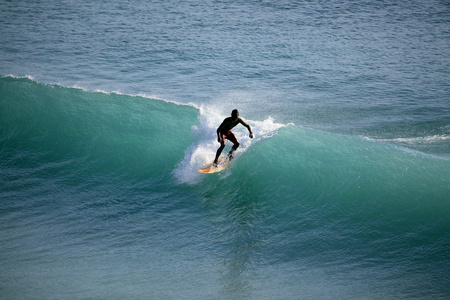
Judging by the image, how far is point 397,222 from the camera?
876 cm

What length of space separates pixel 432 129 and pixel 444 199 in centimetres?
539

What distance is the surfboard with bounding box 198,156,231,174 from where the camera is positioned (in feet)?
33.8

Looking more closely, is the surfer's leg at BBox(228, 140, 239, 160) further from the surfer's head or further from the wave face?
the surfer's head

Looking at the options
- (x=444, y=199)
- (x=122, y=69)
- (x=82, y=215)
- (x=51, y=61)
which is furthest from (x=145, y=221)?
(x=51, y=61)

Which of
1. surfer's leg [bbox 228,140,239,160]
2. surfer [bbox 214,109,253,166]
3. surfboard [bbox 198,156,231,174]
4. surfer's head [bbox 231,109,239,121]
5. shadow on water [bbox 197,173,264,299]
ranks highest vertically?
surfer's head [bbox 231,109,239,121]

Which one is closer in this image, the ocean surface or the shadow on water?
the shadow on water

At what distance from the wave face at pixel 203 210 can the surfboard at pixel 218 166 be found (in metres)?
0.22

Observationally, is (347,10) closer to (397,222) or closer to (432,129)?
(432,129)

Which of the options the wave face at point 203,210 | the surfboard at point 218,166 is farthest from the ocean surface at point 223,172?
the surfboard at point 218,166

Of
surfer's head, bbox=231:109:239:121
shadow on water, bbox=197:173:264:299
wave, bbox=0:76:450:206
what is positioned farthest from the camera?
wave, bbox=0:76:450:206

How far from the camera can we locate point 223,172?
35.0 ft

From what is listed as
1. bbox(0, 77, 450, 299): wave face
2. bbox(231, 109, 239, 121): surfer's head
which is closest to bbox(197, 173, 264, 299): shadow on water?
bbox(0, 77, 450, 299): wave face

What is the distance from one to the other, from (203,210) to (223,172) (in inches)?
66.7

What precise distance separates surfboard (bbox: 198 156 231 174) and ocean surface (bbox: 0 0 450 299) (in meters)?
0.26
